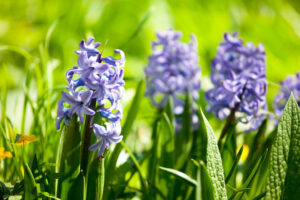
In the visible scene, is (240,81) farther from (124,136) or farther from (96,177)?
(96,177)

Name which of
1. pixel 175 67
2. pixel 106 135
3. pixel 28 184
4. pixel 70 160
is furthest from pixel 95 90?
pixel 175 67

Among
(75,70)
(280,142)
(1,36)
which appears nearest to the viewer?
(75,70)

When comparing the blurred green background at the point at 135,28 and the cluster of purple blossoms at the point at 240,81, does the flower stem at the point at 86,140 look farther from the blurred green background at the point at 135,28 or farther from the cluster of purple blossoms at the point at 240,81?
the blurred green background at the point at 135,28

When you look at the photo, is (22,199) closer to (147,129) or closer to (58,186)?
(58,186)

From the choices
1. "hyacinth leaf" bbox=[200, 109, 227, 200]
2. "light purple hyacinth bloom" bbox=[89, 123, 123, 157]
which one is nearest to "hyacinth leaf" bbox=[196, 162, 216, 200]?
"hyacinth leaf" bbox=[200, 109, 227, 200]

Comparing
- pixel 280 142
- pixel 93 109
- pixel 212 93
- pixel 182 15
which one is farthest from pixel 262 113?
pixel 182 15

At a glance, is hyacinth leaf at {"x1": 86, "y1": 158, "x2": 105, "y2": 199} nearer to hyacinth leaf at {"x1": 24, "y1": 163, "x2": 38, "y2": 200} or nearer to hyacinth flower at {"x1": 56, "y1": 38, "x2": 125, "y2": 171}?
hyacinth flower at {"x1": 56, "y1": 38, "x2": 125, "y2": 171}

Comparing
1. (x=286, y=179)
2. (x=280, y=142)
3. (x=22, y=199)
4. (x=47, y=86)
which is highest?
(x=47, y=86)
